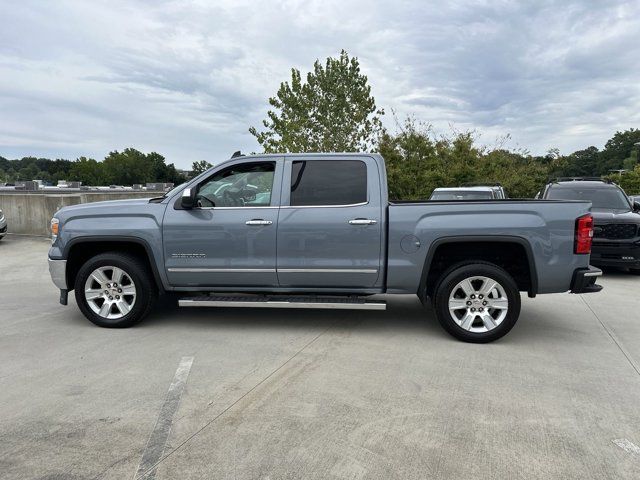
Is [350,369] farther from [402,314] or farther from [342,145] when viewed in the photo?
[342,145]

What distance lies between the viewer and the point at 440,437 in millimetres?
3143

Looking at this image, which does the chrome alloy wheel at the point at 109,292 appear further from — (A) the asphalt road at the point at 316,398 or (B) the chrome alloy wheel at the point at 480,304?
(B) the chrome alloy wheel at the point at 480,304

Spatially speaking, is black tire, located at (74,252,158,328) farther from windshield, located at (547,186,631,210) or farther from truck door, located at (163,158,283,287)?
windshield, located at (547,186,631,210)

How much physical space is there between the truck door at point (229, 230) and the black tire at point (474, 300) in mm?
1795

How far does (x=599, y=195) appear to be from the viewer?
1030 centimetres

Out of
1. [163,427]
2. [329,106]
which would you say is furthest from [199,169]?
[163,427]

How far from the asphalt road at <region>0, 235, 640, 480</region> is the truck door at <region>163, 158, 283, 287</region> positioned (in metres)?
0.64

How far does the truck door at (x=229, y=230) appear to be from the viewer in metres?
5.29

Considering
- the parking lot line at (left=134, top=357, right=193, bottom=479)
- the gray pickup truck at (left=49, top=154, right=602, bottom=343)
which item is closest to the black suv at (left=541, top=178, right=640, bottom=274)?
the gray pickup truck at (left=49, top=154, right=602, bottom=343)

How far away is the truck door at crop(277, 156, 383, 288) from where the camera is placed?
5148 millimetres

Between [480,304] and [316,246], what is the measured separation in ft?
5.91

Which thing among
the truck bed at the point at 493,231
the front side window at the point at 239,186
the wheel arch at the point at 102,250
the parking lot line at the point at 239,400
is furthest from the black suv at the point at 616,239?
the wheel arch at the point at 102,250

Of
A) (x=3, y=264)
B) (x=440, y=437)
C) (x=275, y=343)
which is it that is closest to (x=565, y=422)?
(x=440, y=437)

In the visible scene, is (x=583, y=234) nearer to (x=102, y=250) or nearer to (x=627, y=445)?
(x=627, y=445)
